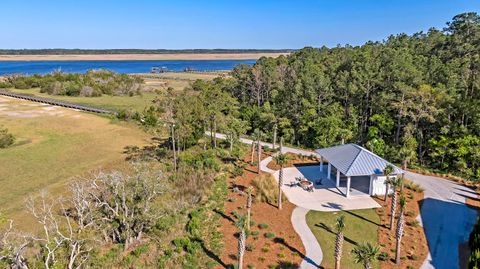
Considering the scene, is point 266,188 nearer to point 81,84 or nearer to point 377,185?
point 377,185

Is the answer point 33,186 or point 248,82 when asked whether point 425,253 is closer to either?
point 33,186

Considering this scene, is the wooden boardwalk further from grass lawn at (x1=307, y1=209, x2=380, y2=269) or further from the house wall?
grass lawn at (x1=307, y1=209, x2=380, y2=269)

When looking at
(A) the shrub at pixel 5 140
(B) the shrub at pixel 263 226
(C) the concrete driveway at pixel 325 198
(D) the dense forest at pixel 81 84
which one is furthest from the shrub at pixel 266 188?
(D) the dense forest at pixel 81 84

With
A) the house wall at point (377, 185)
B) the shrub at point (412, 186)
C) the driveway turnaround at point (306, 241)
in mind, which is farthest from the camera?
the shrub at point (412, 186)

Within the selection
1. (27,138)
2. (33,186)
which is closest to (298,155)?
(33,186)

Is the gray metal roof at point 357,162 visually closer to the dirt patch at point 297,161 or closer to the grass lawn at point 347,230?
the grass lawn at point 347,230

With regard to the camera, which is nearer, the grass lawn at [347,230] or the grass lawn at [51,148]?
the grass lawn at [347,230]
